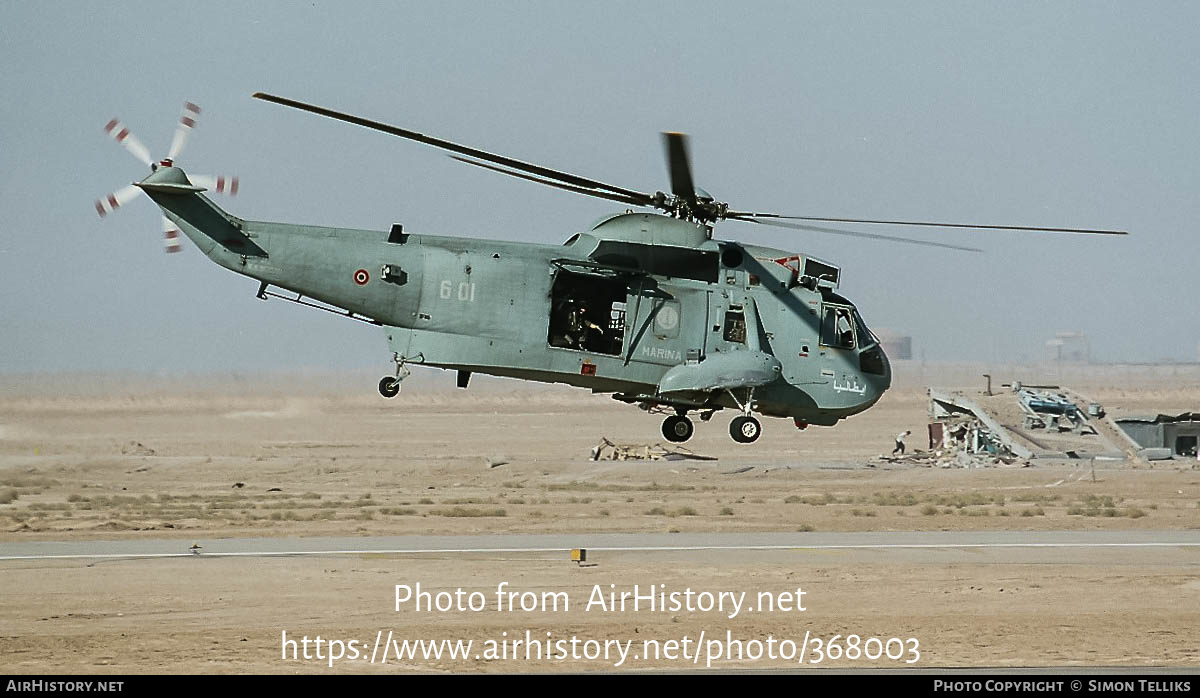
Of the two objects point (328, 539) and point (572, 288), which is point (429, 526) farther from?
point (572, 288)

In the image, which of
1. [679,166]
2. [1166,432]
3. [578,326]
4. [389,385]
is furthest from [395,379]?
[1166,432]

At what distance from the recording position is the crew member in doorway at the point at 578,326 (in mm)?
23808

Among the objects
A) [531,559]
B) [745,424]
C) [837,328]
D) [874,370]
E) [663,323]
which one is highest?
[837,328]

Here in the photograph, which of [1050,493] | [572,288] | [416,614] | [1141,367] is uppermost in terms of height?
[1141,367]

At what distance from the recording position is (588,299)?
2394 centimetres

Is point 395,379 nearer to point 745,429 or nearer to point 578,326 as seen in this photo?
point 578,326

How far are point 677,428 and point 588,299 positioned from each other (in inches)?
113

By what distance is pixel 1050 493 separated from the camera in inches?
1794

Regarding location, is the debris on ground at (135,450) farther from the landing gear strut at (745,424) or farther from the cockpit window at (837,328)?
the cockpit window at (837,328)

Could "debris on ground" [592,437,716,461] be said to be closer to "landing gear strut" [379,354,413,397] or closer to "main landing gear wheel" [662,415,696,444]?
"main landing gear wheel" [662,415,696,444]

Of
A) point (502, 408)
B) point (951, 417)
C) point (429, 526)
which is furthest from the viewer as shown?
point (502, 408)

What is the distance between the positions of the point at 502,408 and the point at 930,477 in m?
72.6

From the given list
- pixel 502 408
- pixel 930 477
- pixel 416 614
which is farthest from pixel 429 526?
pixel 502 408

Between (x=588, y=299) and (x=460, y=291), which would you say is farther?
(x=588, y=299)
